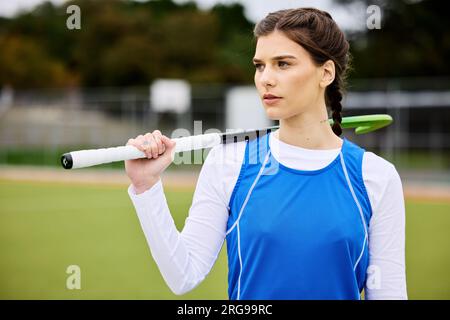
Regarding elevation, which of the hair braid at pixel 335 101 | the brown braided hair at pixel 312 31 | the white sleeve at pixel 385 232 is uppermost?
the brown braided hair at pixel 312 31

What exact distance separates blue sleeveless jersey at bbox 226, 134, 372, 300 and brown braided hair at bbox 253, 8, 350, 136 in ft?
1.21

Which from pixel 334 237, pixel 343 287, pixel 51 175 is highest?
pixel 334 237

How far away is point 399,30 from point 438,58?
2.10 m

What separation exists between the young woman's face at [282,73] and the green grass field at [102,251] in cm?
406

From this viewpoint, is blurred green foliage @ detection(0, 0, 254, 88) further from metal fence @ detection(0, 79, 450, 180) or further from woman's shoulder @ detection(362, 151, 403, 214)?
woman's shoulder @ detection(362, 151, 403, 214)

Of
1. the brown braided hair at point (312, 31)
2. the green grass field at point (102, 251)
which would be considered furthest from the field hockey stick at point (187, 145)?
the green grass field at point (102, 251)

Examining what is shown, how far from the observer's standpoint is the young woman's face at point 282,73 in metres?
1.97

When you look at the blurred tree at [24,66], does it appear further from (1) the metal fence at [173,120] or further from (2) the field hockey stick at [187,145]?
(2) the field hockey stick at [187,145]

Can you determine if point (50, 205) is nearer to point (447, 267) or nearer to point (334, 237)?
point (447, 267)

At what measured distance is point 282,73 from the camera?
197cm

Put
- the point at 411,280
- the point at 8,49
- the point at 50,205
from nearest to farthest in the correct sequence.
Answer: the point at 411,280, the point at 50,205, the point at 8,49

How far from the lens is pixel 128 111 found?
24.7m

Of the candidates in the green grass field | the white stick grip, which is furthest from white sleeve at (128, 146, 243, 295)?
the green grass field
